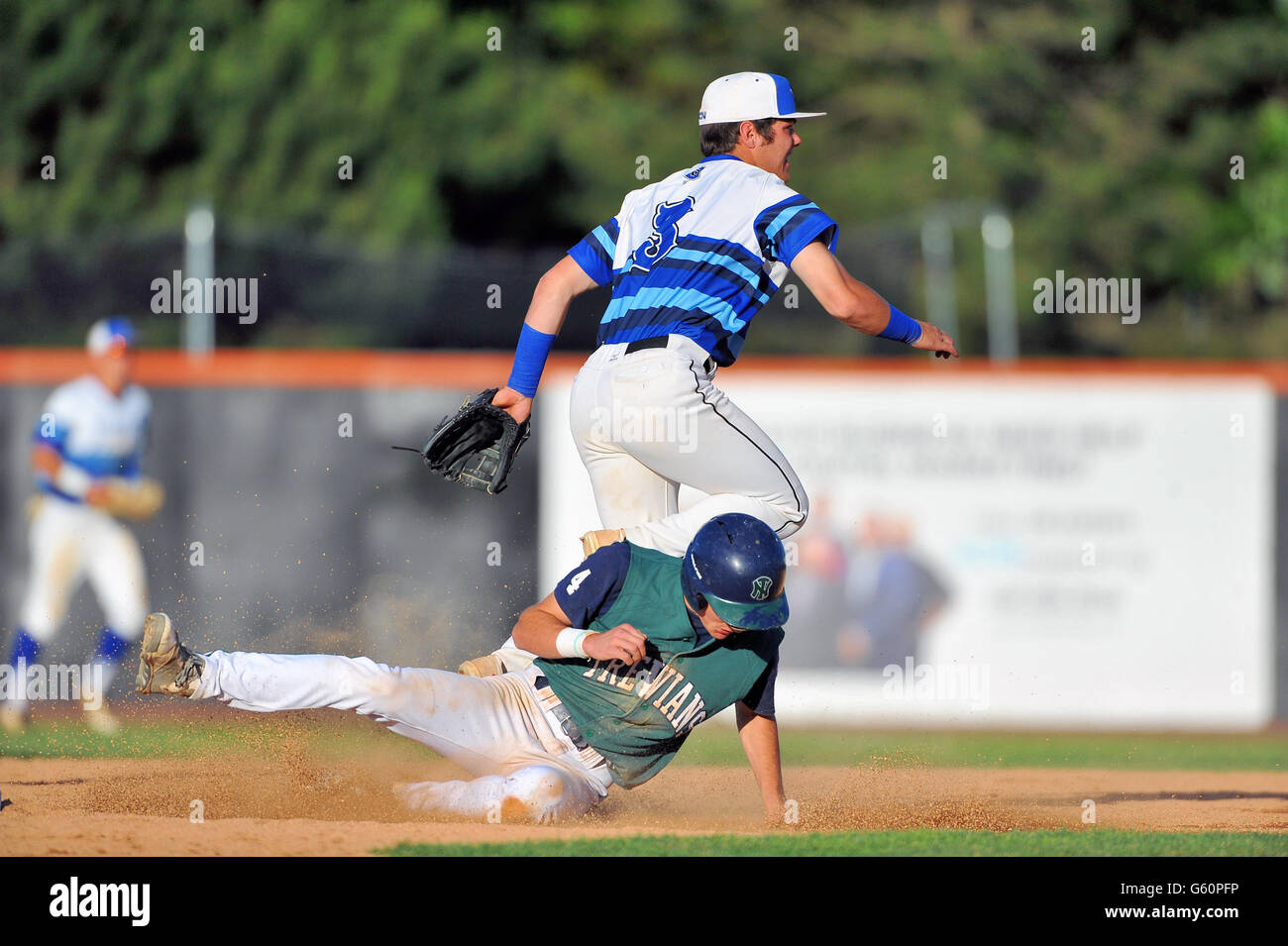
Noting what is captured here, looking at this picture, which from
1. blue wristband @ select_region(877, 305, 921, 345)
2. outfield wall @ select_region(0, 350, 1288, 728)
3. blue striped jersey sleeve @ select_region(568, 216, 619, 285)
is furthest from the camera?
outfield wall @ select_region(0, 350, 1288, 728)

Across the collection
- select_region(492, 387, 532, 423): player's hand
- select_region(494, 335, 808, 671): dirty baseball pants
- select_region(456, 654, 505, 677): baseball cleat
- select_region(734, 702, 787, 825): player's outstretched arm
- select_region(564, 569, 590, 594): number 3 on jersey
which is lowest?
select_region(734, 702, 787, 825): player's outstretched arm

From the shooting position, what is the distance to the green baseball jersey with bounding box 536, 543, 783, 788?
5.91 meters

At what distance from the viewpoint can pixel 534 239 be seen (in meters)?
24.6

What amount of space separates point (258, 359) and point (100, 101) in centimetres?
1083

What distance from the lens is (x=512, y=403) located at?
21.9ft

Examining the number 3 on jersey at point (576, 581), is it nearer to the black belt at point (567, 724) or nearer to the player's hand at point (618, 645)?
the player's hand at point (618, 645)

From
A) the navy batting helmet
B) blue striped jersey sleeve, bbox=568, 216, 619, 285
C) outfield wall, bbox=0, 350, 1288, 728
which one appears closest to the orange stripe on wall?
outfield wall, bbox=0, 350, 1288, 728

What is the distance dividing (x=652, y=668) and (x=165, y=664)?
1.68m

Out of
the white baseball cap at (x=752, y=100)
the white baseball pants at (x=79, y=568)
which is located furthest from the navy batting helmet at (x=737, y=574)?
the white baseball pants at (x=79, y=568)

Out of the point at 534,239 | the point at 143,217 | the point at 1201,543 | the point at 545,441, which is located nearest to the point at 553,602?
the point at 545,441

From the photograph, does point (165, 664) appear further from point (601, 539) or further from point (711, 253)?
point (711, 253)

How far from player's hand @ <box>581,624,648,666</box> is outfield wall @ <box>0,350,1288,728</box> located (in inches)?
217

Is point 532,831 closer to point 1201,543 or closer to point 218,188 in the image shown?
point 1201,543

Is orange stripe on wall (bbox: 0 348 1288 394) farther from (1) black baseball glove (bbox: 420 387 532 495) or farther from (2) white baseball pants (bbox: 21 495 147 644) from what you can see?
(1) black baseball glove (bbox: 420 387 532 495)
